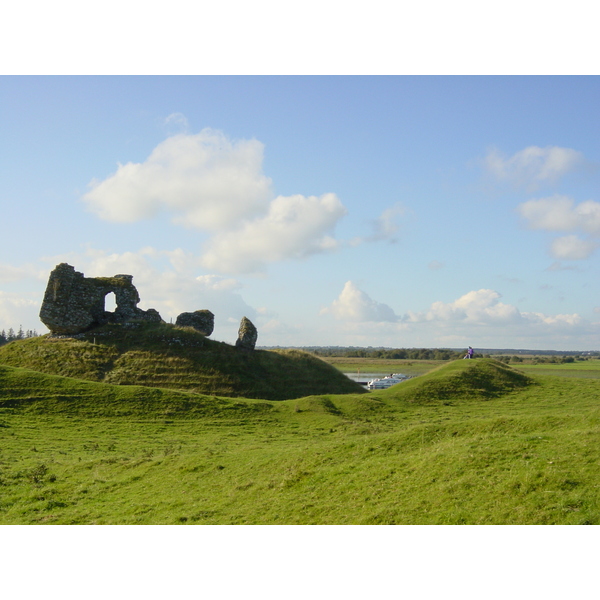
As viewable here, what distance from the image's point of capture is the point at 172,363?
4838 centimetres

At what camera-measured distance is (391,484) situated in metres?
12.9

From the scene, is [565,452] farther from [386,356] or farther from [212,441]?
[386,356]

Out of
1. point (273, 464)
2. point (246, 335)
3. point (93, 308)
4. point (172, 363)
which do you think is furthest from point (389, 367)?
point (273, 464)

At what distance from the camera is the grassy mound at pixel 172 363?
1825 inches

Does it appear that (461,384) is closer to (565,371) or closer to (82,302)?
(82,302)

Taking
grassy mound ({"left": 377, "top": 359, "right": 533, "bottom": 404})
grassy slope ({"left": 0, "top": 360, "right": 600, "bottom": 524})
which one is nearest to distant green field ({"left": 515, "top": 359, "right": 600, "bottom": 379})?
grassy mound ({"left": 377, "top": 359, "right": 533, "bottom": 404})

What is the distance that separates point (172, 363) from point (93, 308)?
568 inches

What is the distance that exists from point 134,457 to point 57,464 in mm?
3192

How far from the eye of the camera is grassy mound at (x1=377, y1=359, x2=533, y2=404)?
4288 centimetres

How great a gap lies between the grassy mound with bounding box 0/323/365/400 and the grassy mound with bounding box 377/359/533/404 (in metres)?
9.41

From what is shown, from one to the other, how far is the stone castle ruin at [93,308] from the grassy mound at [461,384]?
19.8 meters

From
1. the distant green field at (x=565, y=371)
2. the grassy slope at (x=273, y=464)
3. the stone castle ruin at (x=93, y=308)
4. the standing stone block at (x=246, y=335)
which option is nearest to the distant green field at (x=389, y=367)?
the distant green field at (x=565, y=371)

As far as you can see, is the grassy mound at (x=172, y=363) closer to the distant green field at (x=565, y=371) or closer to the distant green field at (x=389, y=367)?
the distant green field at (x=565, y=371)

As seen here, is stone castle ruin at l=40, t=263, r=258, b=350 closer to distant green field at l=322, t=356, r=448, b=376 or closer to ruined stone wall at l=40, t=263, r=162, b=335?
ruined stone wall at l=40, t=263, r=162, b=335
